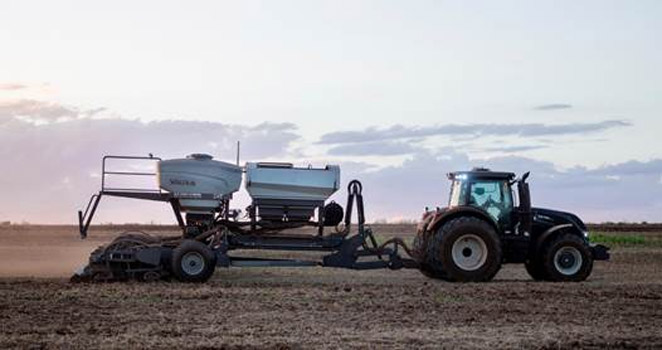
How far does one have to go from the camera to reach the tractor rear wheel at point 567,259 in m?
25.0

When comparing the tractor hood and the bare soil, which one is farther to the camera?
the tractor hood

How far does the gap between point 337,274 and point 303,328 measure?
1175 centimetres

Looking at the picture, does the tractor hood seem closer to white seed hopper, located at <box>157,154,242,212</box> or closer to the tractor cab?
the tractor cab

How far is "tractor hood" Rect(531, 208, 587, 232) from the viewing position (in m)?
25.5

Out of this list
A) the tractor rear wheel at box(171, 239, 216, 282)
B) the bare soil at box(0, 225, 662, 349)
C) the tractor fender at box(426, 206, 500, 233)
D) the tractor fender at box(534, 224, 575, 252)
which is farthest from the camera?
the tractor fender at box(534, 224, 575, 252)

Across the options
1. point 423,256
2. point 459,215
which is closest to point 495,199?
point 459,215

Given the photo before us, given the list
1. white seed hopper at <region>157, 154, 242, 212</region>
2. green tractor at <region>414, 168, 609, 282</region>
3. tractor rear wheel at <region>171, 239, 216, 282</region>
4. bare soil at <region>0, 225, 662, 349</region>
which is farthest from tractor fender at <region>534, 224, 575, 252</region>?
tractor rear wheel at <region>171, 239, 216, 282</region>

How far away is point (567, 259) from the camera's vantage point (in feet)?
82.3

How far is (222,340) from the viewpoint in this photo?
49.1 feet

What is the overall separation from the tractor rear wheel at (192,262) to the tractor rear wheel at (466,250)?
4.93 metres

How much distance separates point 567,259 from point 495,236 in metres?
2.02

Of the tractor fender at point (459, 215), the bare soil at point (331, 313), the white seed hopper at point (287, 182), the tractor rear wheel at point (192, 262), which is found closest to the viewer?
the bare soil at point (331, 313)

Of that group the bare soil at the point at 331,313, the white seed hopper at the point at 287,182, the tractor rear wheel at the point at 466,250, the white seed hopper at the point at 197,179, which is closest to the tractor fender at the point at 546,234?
the bare soil at the point at 331,313

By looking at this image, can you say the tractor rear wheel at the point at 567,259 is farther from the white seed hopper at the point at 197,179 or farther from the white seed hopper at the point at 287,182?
the white seed hopper at the point at 197,179
